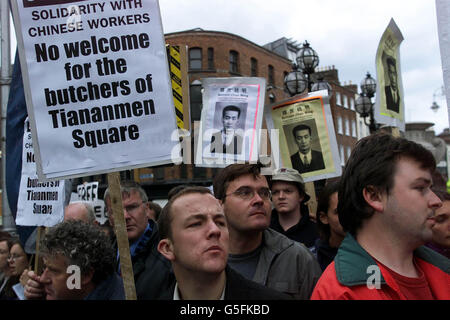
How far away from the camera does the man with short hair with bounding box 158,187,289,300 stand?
6.90 feet

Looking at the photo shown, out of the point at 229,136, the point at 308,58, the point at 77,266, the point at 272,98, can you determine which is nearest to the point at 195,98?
the point at 272,98

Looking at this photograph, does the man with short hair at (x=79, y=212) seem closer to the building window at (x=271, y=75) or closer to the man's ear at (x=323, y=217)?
the man's ear at (x=323, y=217)

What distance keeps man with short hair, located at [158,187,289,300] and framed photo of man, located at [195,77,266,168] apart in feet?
6.65

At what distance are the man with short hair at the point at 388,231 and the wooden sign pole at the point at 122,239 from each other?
103cm

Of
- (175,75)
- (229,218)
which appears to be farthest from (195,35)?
(229,218)

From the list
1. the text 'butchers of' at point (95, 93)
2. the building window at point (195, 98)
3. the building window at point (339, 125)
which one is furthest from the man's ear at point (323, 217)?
the building window at point (339, 125)

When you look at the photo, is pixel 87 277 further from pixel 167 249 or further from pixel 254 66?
pixel 254 66

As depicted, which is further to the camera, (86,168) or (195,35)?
(195,35)

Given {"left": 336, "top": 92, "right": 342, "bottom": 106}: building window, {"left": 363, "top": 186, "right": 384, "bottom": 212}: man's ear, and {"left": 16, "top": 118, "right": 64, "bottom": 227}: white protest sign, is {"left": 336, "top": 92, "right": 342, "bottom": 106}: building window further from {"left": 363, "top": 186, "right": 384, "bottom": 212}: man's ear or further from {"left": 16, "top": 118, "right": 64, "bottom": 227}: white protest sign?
{"left": 363, "top": 186, "right": 384, "bottom": 212}: man's ear

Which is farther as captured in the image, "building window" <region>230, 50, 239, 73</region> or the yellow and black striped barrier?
"building window" <region>230, 50, 239, 73</region>

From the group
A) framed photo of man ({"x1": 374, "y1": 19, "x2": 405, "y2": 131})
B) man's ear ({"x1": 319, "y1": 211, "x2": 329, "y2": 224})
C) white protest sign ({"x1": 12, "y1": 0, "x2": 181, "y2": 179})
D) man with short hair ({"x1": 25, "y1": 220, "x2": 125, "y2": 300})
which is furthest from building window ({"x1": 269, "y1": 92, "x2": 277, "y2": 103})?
man with short hair ({"x1": 25, "y1": 220, "x2": 125, "y2": 300})

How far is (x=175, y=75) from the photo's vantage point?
14.8 feet
